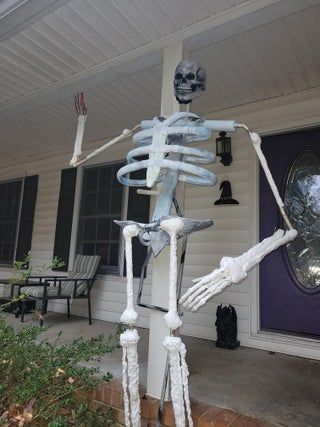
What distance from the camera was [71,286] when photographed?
13.8ft

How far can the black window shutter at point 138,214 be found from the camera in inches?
155

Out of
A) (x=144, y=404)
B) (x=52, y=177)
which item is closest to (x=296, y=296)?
(x=144, y=404)

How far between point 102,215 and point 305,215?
262cm

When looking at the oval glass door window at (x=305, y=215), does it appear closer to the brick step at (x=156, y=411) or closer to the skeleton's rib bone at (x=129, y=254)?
the brick step at (x=156, y=411)

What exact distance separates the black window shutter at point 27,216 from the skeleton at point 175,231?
4141mm

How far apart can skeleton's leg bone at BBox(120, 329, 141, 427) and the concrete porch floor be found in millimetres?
526

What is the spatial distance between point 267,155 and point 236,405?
89.5 inches

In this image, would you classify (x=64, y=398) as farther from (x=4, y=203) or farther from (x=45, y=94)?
(x=4, y=203)

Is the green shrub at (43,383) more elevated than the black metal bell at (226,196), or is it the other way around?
the black metal bell at (226,196)

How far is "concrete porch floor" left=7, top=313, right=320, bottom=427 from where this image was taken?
1.73 meters

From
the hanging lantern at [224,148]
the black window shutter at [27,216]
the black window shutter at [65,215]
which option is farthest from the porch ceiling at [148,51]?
the black window shutter at [27,216]

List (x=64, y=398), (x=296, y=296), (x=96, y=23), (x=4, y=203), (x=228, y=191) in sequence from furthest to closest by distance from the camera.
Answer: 1. (x=4, y=203)
2. (x=228, y=191)
3. (x=296, y=296)
4. (x=96, y=23)
5. (x=64, y=398)

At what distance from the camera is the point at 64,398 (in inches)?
68.6

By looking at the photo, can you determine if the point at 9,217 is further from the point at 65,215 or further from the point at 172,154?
the point at 172,154
